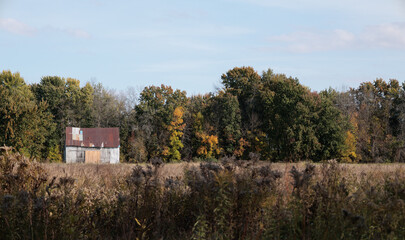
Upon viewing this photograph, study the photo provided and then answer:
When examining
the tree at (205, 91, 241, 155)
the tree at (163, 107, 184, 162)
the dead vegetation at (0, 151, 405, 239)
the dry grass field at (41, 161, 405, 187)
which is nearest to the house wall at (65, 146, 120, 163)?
the tree at (163, 107, 184, 162)

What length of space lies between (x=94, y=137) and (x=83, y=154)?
2.36 meters

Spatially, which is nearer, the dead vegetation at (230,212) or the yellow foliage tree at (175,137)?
the dead vegetation at (230,212)

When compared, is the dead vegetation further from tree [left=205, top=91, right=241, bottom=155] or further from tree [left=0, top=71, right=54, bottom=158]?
tree [left=205, top=91, right=241, bottom=155]

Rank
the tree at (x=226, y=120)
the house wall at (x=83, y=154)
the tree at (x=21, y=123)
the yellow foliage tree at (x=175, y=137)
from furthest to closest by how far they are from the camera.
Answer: the yellow foliage tree at (x=175, y=137) → the tree at (x=226, y=120) → the house wall at (x=83, y=154) → the tree at (x=21, y=123)

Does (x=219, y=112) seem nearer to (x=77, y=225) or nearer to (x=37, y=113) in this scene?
(x=37, y=113)

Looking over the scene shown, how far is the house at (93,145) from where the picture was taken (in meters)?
51.5

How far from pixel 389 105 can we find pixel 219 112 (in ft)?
72.8

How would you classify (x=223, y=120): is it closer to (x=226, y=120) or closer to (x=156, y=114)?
(x=226, y=120)

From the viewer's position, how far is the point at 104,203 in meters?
7.99

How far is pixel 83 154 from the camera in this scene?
52.1 metres

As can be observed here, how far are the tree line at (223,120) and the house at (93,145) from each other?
7.15 ft

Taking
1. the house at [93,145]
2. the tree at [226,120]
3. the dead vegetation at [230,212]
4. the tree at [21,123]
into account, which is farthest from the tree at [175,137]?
the dead vegetation at [230,212]

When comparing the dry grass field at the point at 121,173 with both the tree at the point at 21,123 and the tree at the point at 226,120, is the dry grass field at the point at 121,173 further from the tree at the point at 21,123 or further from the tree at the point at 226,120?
the tree at the point at 226,120

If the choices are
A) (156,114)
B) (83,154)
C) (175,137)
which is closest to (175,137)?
(175,137)
